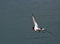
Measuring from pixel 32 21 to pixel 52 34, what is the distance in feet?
6.89

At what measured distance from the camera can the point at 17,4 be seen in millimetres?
24438

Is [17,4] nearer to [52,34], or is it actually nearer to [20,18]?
[20,18]

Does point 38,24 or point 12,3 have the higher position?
point 12,3

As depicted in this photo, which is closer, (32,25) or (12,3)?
(32,25)

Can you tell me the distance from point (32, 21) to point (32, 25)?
45 centimetres

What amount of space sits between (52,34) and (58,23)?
4.16ft

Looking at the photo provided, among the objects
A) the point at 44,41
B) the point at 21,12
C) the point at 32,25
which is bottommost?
the point at 44,41

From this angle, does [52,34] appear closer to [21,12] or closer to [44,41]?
[44,41]

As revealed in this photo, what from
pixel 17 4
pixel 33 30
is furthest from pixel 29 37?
pixel 17 4

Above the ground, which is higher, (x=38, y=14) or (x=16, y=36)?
(x=38, y=14)

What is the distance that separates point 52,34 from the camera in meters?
22.7

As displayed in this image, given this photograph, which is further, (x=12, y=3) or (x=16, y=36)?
(x=12, y=3)

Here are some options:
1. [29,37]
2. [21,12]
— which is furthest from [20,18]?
[29,37]

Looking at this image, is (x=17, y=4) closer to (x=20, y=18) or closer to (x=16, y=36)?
(x=20, y=18)
